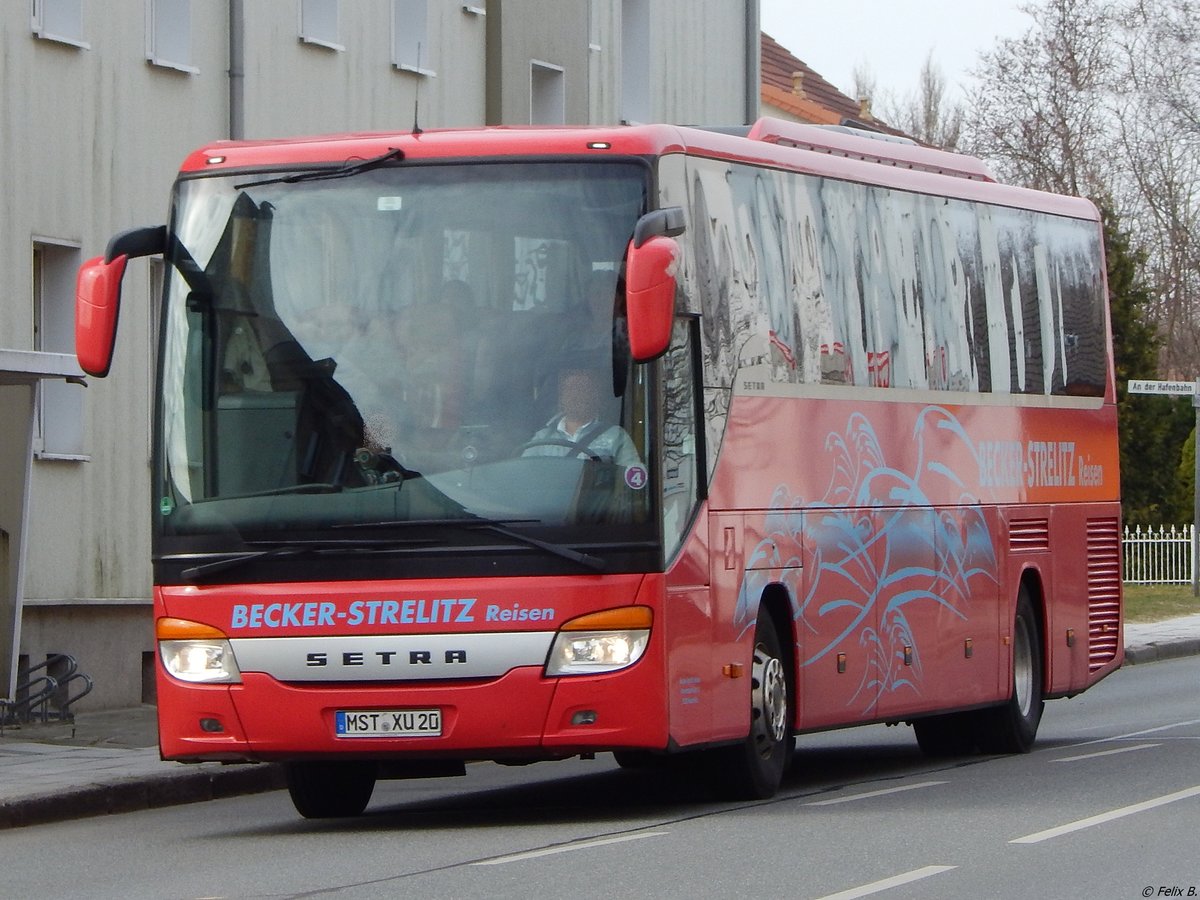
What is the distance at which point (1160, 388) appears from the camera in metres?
33.8

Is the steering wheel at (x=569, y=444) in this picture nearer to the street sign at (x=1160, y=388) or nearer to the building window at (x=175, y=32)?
the building window at (x=175, y=32)

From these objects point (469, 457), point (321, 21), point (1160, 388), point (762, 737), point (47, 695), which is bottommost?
point (762, 737)

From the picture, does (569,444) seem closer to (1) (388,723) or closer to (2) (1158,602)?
(1) (388,723)

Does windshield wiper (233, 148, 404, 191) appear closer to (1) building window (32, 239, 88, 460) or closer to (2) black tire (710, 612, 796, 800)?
(2) black tire (710, 612, 796, 800)

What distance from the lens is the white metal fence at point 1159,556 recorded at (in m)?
46.9

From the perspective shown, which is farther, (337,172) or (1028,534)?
(1028,534)

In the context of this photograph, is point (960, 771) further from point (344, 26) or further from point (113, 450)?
point (344, 26)

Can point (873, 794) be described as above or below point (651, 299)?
below

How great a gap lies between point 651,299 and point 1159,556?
37.0m

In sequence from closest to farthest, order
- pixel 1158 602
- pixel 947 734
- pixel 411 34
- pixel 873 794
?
pixel 873 794 → pixel 947 734 → pixel 411 34 → pixel 1158 602

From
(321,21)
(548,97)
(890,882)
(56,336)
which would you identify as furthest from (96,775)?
(548,97)

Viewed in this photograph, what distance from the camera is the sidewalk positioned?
14.4m

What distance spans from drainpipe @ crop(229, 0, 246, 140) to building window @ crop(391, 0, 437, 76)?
348cm

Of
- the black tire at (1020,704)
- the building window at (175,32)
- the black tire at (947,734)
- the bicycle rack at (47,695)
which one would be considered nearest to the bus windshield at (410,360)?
the black tire at (1020,704)
